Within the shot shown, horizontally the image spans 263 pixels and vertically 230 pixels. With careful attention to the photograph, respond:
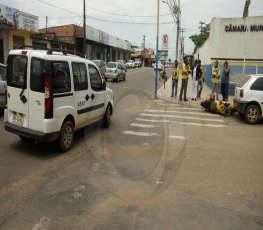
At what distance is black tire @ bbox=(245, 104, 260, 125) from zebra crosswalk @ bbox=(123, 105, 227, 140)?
86cm

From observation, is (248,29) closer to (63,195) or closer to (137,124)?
(137,124)

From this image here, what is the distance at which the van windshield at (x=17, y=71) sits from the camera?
639 cm

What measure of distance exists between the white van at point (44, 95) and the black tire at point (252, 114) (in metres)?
6.27

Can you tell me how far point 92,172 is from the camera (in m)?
5.76

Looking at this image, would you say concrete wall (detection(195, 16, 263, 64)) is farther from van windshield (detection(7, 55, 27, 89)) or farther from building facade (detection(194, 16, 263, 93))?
van windshield (detection(7, 55, 27, 89))

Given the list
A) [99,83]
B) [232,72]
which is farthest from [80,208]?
[232,72]

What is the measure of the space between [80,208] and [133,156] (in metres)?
2.57

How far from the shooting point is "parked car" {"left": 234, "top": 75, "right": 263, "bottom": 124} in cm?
1079

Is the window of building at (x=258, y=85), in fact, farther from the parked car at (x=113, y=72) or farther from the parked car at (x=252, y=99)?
the parked car at (x=113, y=72)

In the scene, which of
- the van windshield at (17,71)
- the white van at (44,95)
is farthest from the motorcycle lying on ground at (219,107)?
the van windshield at (17,71)

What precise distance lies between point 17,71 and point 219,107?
27.3ft

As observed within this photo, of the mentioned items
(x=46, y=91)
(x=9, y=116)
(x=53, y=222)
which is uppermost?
(x=46, y=91)

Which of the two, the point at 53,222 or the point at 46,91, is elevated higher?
the point at 46,91

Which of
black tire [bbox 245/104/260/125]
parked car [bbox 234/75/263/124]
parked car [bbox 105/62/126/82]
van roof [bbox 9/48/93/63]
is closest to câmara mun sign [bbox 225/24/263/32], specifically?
parked car [bbox 105/62/126/82]
